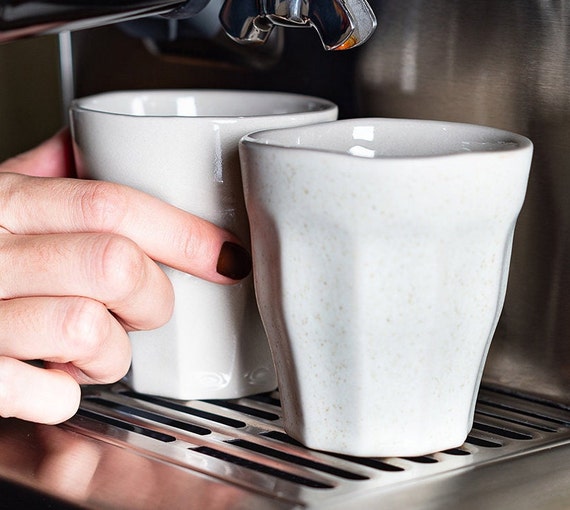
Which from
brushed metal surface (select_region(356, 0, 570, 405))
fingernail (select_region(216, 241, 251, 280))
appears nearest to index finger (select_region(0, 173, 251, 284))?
fingernail (select_region(216, 241, 251, 280))

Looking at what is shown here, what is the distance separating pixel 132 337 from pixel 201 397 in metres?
0.04

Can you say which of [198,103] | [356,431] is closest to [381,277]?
[356,431]

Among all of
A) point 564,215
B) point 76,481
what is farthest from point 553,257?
point 76,481

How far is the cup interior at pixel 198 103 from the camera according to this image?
476 millimetres

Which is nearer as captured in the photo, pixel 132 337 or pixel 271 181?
pixel 271 181

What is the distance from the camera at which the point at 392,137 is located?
1.29 ft

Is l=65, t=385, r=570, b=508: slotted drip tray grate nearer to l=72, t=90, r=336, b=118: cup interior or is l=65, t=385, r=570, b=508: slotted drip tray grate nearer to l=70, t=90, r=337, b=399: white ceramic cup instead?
l=70, t=90, r=337, b=399: white ceramic cup

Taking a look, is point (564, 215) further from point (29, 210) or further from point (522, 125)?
point (29, 210)

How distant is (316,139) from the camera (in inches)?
15.2

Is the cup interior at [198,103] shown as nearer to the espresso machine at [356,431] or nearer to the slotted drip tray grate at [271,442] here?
the espresso machine at [356,431]

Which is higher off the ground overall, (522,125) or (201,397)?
(522,125)

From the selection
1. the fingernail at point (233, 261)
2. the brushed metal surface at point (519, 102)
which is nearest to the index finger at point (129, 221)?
the fingernail at point (233, 261)

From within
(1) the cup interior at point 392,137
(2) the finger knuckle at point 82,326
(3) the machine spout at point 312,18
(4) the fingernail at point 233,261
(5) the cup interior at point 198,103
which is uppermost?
(3) the machine spout at point 312,18

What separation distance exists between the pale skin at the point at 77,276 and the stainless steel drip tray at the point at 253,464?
23mm
